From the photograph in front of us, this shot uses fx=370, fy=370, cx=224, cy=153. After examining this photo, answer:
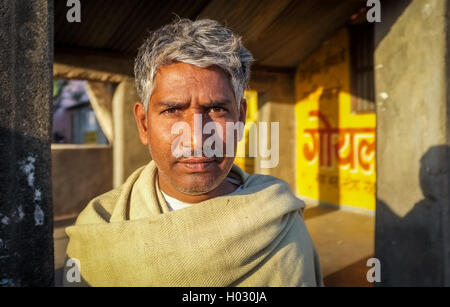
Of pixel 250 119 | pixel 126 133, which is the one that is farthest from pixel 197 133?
pixel 250 119

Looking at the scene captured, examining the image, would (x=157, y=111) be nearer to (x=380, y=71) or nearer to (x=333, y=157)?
(x=380, y=71)

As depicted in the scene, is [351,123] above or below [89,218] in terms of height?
above

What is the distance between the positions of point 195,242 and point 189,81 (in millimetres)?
557

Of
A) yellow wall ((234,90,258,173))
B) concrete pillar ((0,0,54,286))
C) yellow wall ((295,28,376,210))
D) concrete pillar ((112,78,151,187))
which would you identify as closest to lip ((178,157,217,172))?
concrete pillar ((0,0,54,286))

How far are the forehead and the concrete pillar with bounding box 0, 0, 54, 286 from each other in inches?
29.0

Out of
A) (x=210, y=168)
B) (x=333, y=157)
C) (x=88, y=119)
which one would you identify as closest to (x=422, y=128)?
(x=210, y=168)

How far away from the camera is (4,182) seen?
1.64m

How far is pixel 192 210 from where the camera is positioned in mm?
1312

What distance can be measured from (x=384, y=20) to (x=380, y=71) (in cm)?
47

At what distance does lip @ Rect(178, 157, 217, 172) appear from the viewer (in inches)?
50.3

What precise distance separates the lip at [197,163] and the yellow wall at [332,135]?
6913mm

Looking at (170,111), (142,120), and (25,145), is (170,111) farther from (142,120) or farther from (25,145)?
(25,145)

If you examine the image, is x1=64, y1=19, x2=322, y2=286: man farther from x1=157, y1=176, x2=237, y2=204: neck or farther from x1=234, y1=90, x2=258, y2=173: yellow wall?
x1=234, y1=90, x2=258, y2=173: yellow wall

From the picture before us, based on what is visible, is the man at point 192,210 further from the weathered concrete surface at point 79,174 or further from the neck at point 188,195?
the weathered concrete surface at point 79,174
